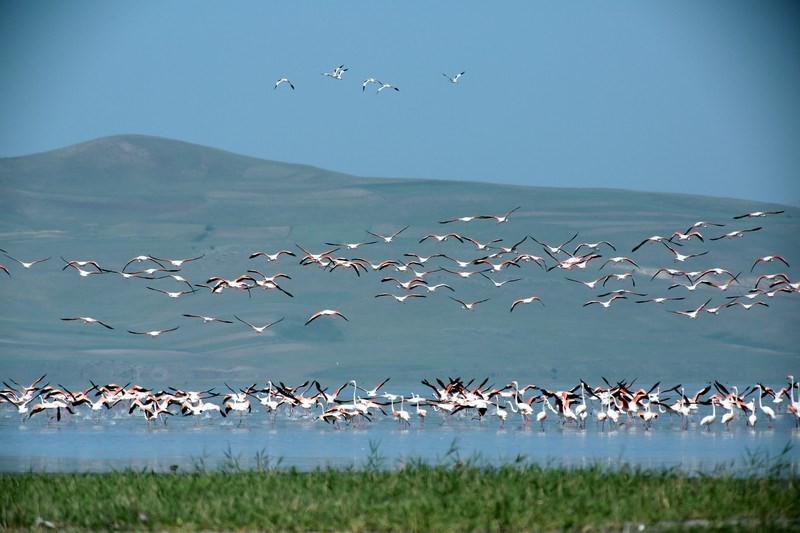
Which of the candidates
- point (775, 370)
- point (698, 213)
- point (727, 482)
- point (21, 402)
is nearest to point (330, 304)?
point (775, 370)

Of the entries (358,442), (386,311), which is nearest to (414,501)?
(358,442)

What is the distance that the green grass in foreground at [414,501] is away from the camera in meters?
Result: 18.9

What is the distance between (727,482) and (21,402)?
3356 cm

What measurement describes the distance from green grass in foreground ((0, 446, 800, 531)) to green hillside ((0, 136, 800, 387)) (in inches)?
3955

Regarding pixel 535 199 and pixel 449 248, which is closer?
pixel 449 248

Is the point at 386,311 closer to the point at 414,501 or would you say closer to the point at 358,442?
the point at 358,442

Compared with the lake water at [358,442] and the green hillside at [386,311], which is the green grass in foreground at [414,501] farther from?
the green hillside at [386,311]

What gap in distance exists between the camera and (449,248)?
529ft

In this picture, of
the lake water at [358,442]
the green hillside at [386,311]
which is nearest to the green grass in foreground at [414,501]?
the lake water at [358,442]

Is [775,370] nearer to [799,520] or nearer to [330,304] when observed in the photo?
[330,304]

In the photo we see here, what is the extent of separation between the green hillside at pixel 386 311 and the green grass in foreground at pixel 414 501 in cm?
10045

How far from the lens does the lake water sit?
31359mm

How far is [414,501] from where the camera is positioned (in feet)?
65.6

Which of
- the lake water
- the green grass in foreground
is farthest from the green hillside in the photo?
the green grass in foreground
